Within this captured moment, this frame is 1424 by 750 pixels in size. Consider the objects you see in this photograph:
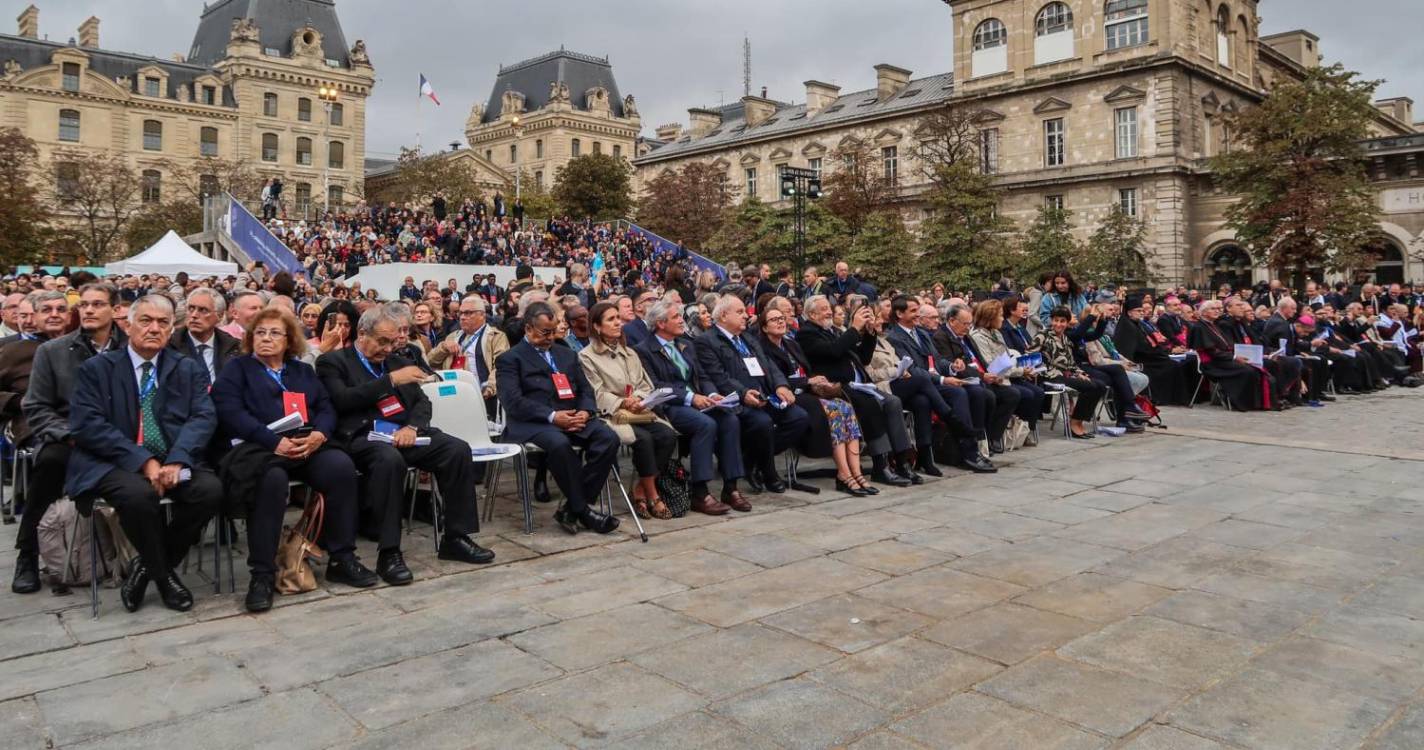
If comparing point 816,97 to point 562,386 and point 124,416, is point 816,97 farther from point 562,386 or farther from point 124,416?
point 124,416

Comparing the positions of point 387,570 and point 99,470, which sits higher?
point 99,470

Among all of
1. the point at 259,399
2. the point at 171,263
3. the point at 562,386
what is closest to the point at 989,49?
the point at 171,263

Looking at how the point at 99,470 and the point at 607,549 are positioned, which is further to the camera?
the point at 607,549

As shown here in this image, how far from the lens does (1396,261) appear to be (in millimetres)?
36344

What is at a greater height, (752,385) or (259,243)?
(259,243)

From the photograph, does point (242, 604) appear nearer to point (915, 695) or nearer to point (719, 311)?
point (915, 695)

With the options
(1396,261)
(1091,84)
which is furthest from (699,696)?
(1091,84)

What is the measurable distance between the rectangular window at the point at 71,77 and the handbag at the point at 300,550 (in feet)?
241

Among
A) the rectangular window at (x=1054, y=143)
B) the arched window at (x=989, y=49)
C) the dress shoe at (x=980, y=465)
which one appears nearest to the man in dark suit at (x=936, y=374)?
the dress shoe at (x=980, y=465)

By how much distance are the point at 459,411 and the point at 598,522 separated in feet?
4.23

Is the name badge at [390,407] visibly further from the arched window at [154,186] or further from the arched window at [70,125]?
the arched window at [70,125]

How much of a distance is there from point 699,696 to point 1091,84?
4582cm

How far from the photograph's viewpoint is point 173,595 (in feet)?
15.6

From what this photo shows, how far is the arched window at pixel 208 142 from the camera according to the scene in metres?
68.3
